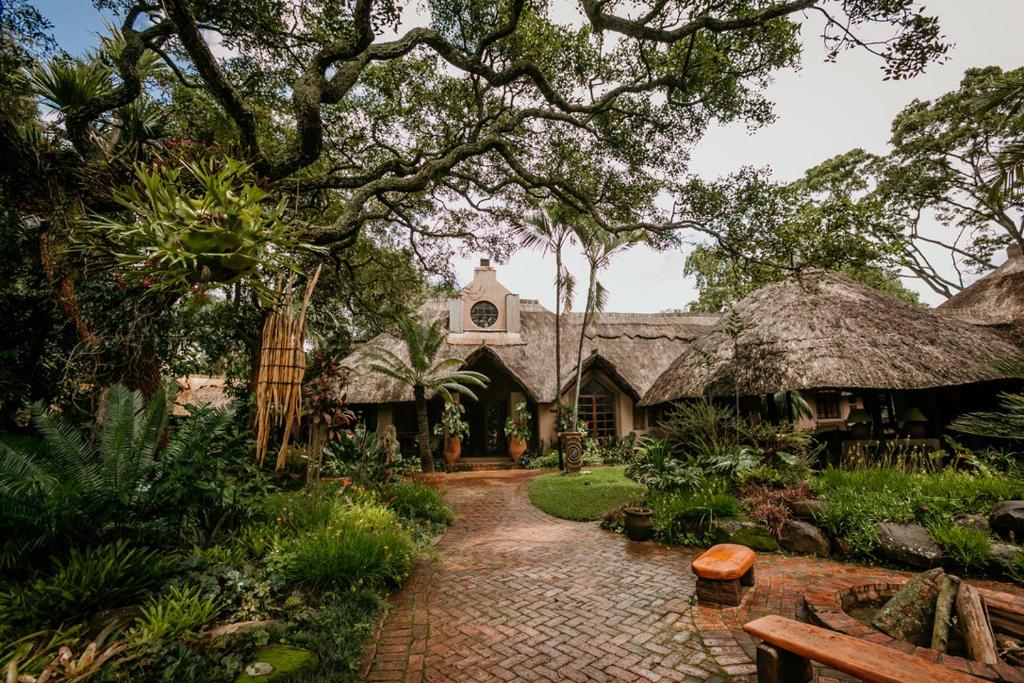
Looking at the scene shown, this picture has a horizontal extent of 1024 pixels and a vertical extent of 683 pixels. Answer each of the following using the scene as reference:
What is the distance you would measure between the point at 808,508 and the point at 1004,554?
1.74 metres

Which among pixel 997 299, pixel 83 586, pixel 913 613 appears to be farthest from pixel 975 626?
pixel 997 299

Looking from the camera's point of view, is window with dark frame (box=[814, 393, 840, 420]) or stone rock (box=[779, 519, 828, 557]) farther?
window with dark frame (box=[814, 393, 840, 420])

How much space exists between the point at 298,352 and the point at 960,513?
7.62 meters

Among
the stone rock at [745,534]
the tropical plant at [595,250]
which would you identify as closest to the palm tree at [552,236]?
the tropical plant at [595,250]

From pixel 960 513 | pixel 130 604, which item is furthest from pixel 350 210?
pixel 960 513

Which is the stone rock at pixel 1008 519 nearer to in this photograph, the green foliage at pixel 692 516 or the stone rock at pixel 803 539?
the stone rock at pixel 803 539

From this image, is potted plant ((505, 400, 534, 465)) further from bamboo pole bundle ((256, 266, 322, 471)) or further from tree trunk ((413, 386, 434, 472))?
bamboo pole bundle ((256, 266, 322, 471))

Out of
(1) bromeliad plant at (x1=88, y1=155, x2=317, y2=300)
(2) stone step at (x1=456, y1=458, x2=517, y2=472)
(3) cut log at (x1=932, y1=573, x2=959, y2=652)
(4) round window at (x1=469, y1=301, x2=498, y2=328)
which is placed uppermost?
(4) round window at (x1=469, y1=301, x2=498, y2=328)

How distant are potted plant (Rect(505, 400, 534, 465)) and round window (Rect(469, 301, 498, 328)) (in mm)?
3885

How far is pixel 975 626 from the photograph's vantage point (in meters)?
3.03

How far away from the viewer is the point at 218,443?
4328 millimetres

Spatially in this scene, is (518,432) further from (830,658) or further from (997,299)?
(997,299)

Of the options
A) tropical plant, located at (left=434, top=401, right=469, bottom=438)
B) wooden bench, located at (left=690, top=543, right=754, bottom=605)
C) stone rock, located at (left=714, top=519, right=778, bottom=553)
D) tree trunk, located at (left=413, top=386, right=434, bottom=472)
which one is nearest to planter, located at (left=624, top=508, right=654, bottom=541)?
stone rock, located at (left=714, top=519, right=778, bottom=553)

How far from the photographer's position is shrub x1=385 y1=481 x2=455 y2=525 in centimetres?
729
